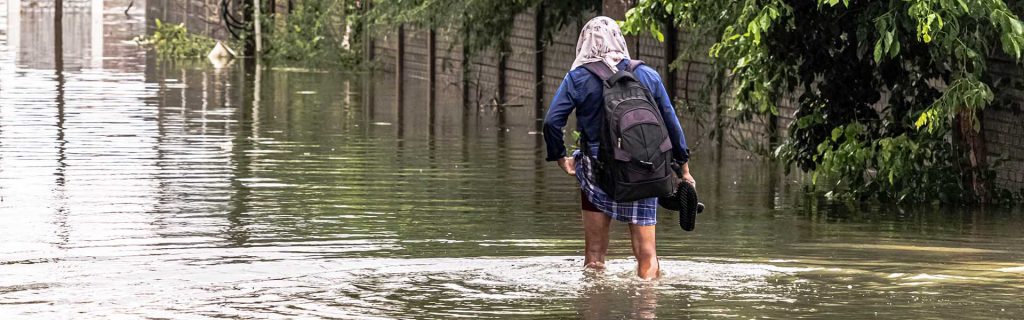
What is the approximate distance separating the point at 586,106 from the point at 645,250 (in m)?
0.71

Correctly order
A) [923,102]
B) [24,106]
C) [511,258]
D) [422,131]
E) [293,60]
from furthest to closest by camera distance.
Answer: [293,60] < [24,106] < [422,131] < [923,102] < [511,258]

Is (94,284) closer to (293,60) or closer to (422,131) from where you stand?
(422,131)

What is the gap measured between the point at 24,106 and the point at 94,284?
13.2 m

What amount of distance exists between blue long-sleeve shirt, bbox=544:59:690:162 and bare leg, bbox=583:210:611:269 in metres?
0.42

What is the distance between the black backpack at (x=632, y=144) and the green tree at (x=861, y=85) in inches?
116

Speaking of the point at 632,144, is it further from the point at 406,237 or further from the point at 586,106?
the point at 406,237

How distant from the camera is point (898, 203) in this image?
12.5 meters

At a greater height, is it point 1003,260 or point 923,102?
point 923,102

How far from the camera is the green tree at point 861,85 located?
11539mm

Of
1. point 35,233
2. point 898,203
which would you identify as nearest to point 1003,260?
point 898,203

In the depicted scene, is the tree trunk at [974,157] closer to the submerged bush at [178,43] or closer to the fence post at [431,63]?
the fence post at [431,63]

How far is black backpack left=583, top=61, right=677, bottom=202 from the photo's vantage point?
327 inches

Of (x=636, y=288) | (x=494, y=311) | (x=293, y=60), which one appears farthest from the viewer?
(x=293, y=60)

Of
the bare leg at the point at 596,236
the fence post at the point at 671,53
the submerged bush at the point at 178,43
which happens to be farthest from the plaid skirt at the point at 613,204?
the submerged bush at the point at 178,43
